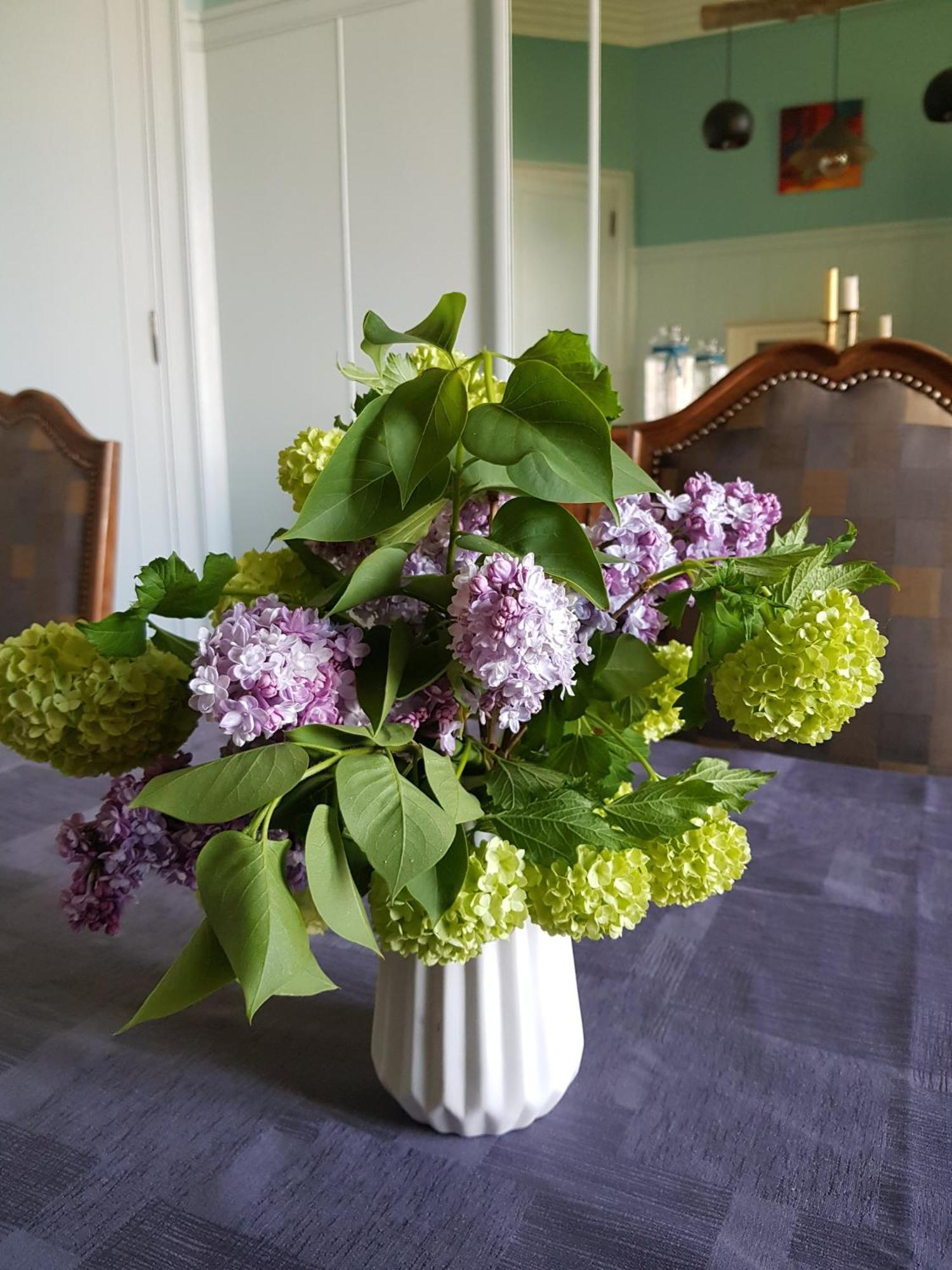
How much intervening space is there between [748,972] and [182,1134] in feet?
1.13

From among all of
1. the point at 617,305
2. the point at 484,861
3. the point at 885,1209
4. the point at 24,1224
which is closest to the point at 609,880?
the point at 484,861

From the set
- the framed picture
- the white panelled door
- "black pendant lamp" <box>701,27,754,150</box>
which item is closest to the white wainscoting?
the framed picture

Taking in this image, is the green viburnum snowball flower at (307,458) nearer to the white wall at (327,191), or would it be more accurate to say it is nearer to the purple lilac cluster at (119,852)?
the purple lilac cluster at (119,852)

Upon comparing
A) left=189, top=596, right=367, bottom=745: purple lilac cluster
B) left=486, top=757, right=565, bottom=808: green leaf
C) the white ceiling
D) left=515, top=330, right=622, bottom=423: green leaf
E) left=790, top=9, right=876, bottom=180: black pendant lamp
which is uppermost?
the white ceiling

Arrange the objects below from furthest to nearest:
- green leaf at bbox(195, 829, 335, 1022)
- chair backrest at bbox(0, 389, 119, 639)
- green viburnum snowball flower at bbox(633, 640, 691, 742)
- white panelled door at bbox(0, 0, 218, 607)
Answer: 1. white panelled door at bbox(0, 0, 218, 607)
2. chair backrest at bbox(0, 389, 119, 639)
3. green viburnum snowball flower at bbox(633, 640, 691, 742)
4. green leaf at bbox(195, 829, 335, 1022)

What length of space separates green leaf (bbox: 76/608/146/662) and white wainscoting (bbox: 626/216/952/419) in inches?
87.3

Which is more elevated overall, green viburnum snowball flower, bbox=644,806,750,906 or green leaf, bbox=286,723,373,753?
green leaf, bbox=286,723,373,753

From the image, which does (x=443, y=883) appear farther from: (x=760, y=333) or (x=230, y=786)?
(x=760, y=333)

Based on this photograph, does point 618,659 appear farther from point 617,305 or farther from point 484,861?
point 617,305

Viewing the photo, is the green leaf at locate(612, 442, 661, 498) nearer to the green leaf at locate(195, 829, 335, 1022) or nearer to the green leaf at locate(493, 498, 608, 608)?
the green leaf at locate(493, 498, 608, 608)

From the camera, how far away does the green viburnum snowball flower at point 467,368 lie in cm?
45

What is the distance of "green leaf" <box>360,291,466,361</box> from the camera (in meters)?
0.43

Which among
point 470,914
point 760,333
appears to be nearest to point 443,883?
point 470,914

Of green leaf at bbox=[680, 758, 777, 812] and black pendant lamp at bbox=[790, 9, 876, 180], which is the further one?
black pendant lamp at bbox=[790, 9, 876, 180]
